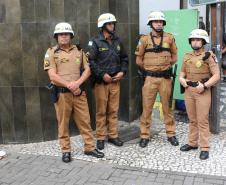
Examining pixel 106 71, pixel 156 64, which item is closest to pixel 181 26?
pixel 156 64

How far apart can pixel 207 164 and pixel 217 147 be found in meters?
0.74

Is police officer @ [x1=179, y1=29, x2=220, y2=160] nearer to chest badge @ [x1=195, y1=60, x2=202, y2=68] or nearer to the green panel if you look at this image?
chest badge @ [x1=195, y1=60, x2=202, y2=68]

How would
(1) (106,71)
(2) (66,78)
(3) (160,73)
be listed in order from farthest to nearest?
(3) (160,73), (1) (106,71), (2) (66,78)

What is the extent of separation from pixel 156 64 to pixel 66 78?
1445 mm

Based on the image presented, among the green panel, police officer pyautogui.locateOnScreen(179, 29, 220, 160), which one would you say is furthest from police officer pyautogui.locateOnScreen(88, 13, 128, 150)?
the green panel

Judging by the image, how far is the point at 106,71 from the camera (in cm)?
612

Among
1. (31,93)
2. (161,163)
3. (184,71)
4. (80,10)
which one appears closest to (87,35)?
(80,10)

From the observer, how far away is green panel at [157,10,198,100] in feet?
24.1

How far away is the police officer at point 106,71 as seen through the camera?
6035mm

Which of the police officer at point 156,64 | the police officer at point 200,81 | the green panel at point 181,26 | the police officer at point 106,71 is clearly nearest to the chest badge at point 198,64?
the police officer at point 200,81

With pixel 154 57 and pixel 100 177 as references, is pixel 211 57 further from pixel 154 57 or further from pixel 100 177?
pixel 100 177

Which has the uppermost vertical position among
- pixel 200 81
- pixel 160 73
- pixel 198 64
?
pixel 198 64

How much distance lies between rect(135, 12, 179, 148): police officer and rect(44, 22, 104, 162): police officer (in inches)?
39.7

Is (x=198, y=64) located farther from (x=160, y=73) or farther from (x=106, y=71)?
(x=106, y=71)
